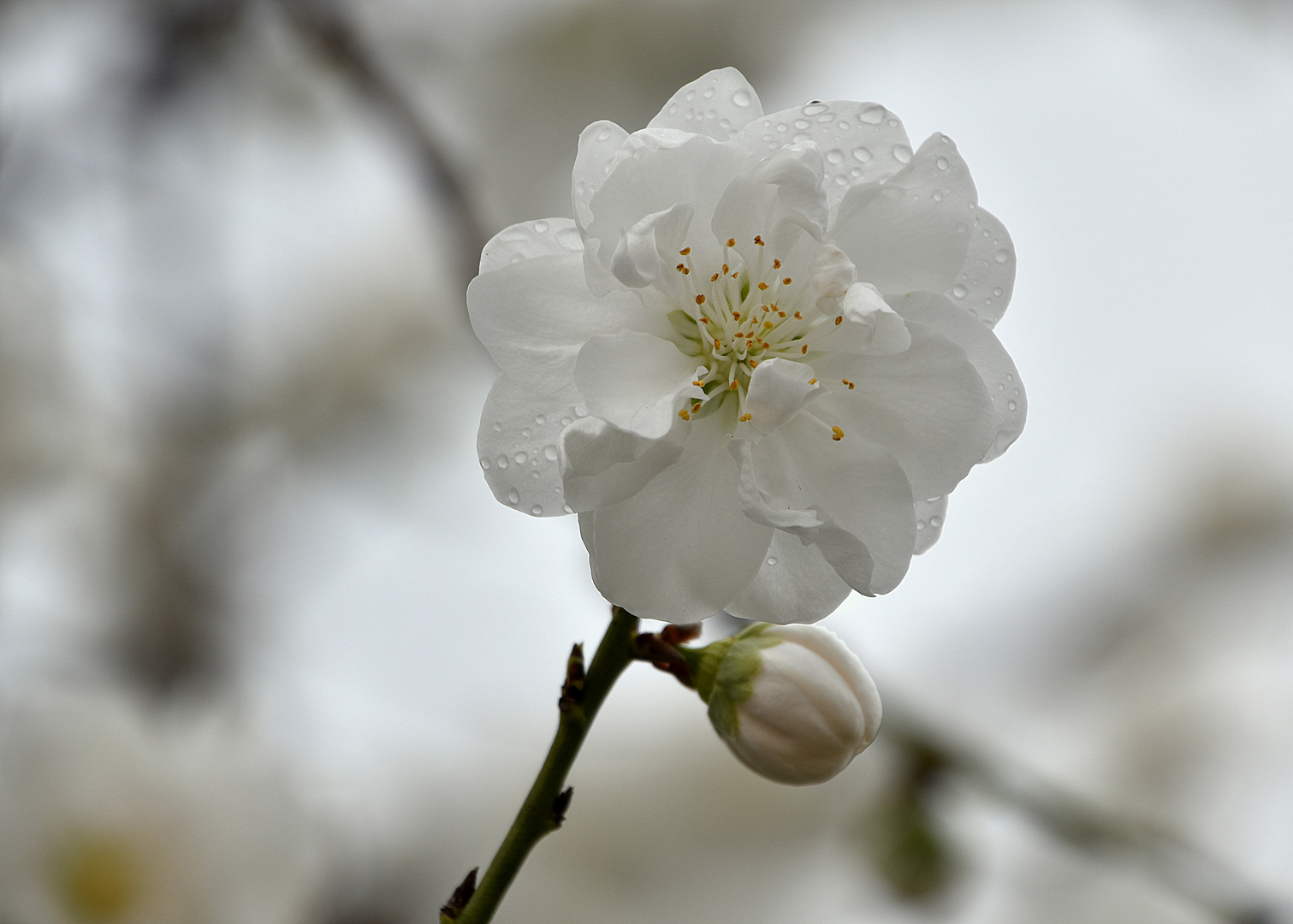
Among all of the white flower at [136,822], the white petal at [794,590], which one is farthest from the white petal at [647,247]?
the white flower at [136,822]

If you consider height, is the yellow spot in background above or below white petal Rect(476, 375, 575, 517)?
below

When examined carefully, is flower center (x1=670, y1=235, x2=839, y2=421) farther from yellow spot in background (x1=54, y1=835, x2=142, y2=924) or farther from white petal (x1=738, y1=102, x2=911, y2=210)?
yellow spot in background (x1=54, y1=835, x2=142, y2=924)

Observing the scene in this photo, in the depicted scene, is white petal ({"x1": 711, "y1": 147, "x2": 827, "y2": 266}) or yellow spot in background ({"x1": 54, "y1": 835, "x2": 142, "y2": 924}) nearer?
white petal ({"x1": 711, "y1": 147, "x2": 827, "y2": 266})

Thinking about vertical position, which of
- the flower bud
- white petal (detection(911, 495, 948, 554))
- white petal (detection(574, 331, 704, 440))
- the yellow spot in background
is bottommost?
the yellow spot in background

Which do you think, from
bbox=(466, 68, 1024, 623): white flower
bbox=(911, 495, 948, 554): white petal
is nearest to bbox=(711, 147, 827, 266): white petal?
bbox=(466, 68, 1024, 623): white flower

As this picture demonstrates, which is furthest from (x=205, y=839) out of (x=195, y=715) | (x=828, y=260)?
(x=828, y=260)

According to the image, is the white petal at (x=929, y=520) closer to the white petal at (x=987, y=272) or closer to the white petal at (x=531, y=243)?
the white petal at (x=987, y=272)

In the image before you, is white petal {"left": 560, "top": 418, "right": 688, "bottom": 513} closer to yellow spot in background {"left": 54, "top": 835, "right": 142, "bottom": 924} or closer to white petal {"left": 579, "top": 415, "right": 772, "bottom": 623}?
white petal {"left": 579, "top": 415, "right": 772, "bottom": 623}
